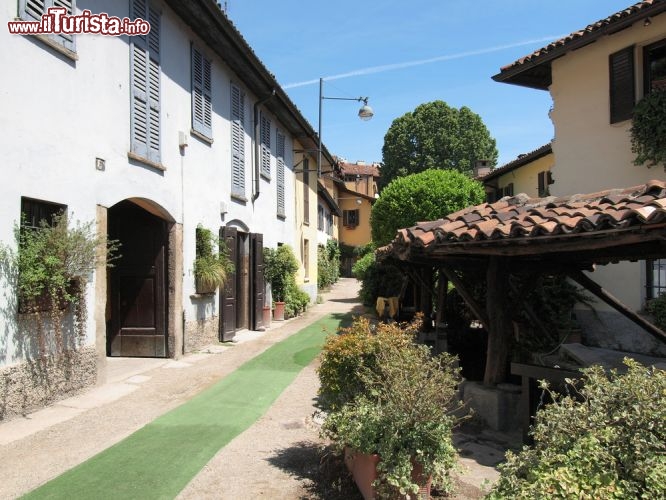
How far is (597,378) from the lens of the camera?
263 centimetres

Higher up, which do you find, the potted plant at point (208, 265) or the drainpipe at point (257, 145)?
the drainpipe at point (257, 145)

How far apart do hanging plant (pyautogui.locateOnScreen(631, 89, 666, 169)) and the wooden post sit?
482 centimetres

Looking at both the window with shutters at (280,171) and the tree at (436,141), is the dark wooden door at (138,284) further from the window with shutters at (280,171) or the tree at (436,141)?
the tree at (436,141)

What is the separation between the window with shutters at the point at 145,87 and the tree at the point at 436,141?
32.0 m

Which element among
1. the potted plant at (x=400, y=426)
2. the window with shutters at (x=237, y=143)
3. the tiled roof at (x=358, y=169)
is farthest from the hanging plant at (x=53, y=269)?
the tiled roof at (x=358, y=169)

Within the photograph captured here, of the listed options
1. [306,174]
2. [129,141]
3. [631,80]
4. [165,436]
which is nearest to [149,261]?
[129,141]

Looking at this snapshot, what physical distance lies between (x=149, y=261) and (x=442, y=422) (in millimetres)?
A: 7006

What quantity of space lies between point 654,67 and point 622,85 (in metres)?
0.62

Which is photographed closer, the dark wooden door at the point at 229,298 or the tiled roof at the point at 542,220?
the tiled roof at the point at 542,220

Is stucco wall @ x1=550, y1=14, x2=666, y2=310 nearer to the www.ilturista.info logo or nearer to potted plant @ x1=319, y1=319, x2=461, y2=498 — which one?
potted plant @ x1=319, y1=319, x2=461, y2=498

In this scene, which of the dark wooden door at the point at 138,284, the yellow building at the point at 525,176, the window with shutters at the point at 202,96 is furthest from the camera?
the yellow building at the point at 525,176

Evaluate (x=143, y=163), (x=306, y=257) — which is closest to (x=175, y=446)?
(x=143, y=163)

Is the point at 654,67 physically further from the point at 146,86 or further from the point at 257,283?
the point at 257,283

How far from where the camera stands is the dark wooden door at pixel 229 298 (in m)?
11.0
